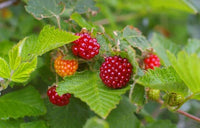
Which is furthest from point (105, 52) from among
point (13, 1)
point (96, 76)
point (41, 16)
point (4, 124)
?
point (13, 1)

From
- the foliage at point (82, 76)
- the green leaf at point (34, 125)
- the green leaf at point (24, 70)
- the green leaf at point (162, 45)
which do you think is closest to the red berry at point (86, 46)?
the foliage at point (82, 76)

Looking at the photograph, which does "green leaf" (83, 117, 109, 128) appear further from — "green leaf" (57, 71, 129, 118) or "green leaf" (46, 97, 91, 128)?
"green leaf" (46, 97, 91, 128)

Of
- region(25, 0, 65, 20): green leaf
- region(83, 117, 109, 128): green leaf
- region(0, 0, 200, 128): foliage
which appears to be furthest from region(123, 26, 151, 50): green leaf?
region(83, 117, 109, 128): green leaf

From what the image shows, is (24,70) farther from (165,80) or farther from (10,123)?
(165,80)

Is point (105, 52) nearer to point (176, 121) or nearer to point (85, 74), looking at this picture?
point (85, 74)

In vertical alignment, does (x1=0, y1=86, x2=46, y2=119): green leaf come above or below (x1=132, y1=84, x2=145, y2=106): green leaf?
below

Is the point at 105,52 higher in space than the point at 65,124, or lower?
higher
